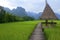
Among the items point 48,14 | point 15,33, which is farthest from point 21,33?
point 48,14

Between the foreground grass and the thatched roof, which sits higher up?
the thatched roof

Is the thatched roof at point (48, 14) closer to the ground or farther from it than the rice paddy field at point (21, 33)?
farther from it

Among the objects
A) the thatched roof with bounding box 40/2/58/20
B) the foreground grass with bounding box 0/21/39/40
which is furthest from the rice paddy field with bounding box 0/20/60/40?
the thatched roof with bounding box 40/2/58/20

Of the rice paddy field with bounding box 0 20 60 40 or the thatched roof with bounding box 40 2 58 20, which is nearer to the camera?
the rice paddy field with bounding box 0 20 60 40

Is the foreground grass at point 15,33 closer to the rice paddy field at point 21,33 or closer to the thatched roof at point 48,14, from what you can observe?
the rice paddy field at point 21,33

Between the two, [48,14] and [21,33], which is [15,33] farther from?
[48,14]

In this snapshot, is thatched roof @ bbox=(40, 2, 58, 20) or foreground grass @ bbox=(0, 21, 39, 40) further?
thatched roof @ bbox=(40, 2, 58, 20)

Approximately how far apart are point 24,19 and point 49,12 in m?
15.5

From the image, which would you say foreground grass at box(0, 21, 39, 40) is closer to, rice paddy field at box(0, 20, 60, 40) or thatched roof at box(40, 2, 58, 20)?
rice paddy field at box(0, 20, 60, 40)

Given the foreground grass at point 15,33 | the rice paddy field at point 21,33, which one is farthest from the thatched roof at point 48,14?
the rice paddy field at point 21,33

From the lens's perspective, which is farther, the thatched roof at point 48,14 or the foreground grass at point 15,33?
the thatched roof at point 48,14

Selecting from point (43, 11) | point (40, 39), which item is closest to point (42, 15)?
point (43, 11)

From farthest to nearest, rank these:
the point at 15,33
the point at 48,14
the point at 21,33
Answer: the point at 48,14 < the point at 15,33 < the point at 21,33

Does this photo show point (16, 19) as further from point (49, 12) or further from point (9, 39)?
point (9, 39)
